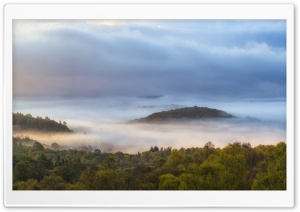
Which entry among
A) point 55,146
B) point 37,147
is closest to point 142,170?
point 55,146

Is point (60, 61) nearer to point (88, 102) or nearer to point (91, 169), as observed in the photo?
point (88, 102)

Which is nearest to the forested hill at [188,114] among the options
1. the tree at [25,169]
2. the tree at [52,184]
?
the tree at [52,184]

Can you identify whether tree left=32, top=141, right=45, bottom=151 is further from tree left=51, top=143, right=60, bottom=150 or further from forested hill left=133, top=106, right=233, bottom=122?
forested hill left=133, top=106, right=233, bottom=122
